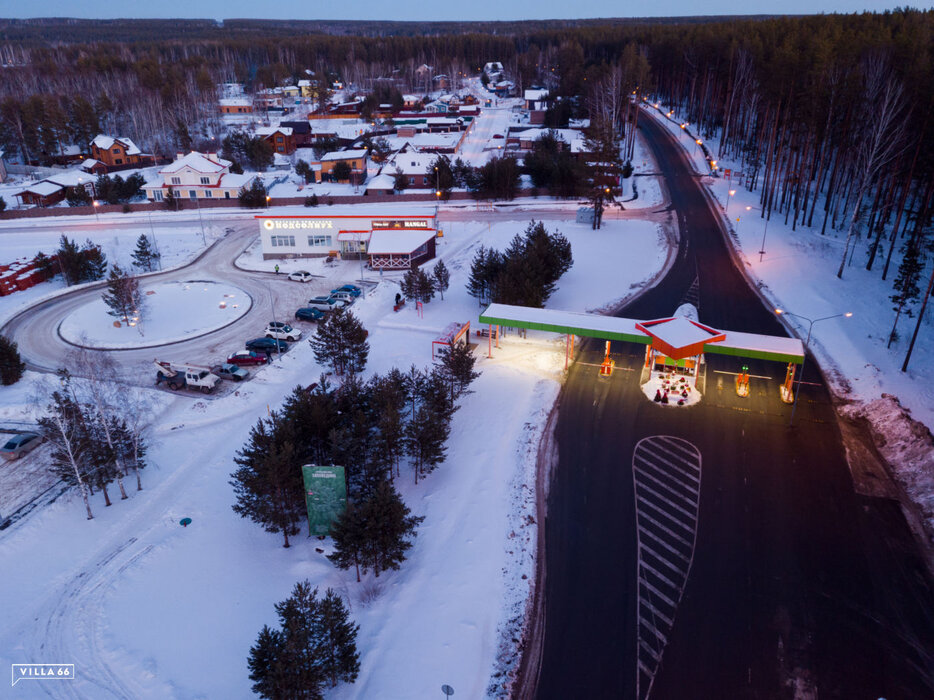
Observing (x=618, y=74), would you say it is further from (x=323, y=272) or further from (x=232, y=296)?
(x=232, y=296)

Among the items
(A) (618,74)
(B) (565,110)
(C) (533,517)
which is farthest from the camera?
(B) (565,110)

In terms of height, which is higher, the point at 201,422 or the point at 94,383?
the point at 94,383

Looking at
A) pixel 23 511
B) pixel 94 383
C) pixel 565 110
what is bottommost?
pixel 23 511

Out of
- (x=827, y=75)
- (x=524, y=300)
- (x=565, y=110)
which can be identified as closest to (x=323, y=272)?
(x=524, y=300)

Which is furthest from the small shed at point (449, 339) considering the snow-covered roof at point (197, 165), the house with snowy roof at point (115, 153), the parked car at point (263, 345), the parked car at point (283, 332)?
the house with snowy roof at point (115, 153)

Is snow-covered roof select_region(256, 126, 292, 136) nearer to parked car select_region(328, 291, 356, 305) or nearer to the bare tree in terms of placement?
parked car select_region(328, 291, 356, 305)

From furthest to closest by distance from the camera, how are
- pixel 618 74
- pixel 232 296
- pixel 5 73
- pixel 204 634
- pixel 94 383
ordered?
pixel 5 73
pixel 618 74
pixel 232 296
pixel 94 383
pixel 204 634

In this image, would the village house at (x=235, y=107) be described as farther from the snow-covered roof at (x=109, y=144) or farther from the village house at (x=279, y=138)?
the snow-covered roof at (x=109, y=144)
